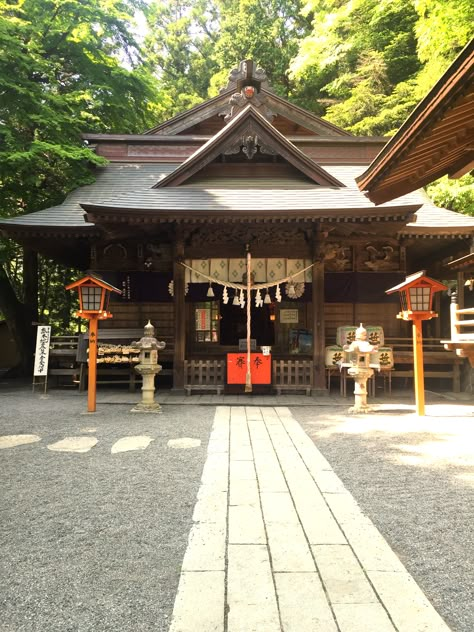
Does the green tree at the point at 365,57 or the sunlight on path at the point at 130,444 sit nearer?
the sunlight on path at the point at 130,444

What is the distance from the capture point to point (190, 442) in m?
5.57

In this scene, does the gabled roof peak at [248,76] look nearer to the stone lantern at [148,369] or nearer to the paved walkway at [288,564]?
the stone lantern at [148,369]

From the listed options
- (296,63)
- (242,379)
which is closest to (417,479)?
(242,379)

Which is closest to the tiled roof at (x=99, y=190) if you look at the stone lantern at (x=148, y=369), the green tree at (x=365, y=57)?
the stone lantern at (x=148, y=369)

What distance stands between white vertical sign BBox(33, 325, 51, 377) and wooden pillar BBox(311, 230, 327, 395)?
6272mm

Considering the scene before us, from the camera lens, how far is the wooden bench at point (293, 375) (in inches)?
373

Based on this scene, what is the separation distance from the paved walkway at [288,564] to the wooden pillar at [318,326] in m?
5.19

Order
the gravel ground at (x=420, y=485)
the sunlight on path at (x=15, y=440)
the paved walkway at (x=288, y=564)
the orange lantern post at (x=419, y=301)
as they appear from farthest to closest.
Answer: the orange lantern post at (x=419, y=301), the sunlight on path at (x=15, y=440), the gravel ground at (x=420, y=485), the paved walkway at (x=288, y=564)

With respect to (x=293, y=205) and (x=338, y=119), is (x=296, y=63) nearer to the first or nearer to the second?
(x=338, y=119)

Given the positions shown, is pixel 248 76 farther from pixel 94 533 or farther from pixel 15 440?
pixel 94 533

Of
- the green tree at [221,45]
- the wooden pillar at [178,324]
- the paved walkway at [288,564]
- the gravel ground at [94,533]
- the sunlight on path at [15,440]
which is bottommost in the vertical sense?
the gravel ground at [94,533]

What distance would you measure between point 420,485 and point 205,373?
6.17m

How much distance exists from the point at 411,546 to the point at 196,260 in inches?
317

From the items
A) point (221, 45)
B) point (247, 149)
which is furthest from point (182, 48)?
point (247, 149)
